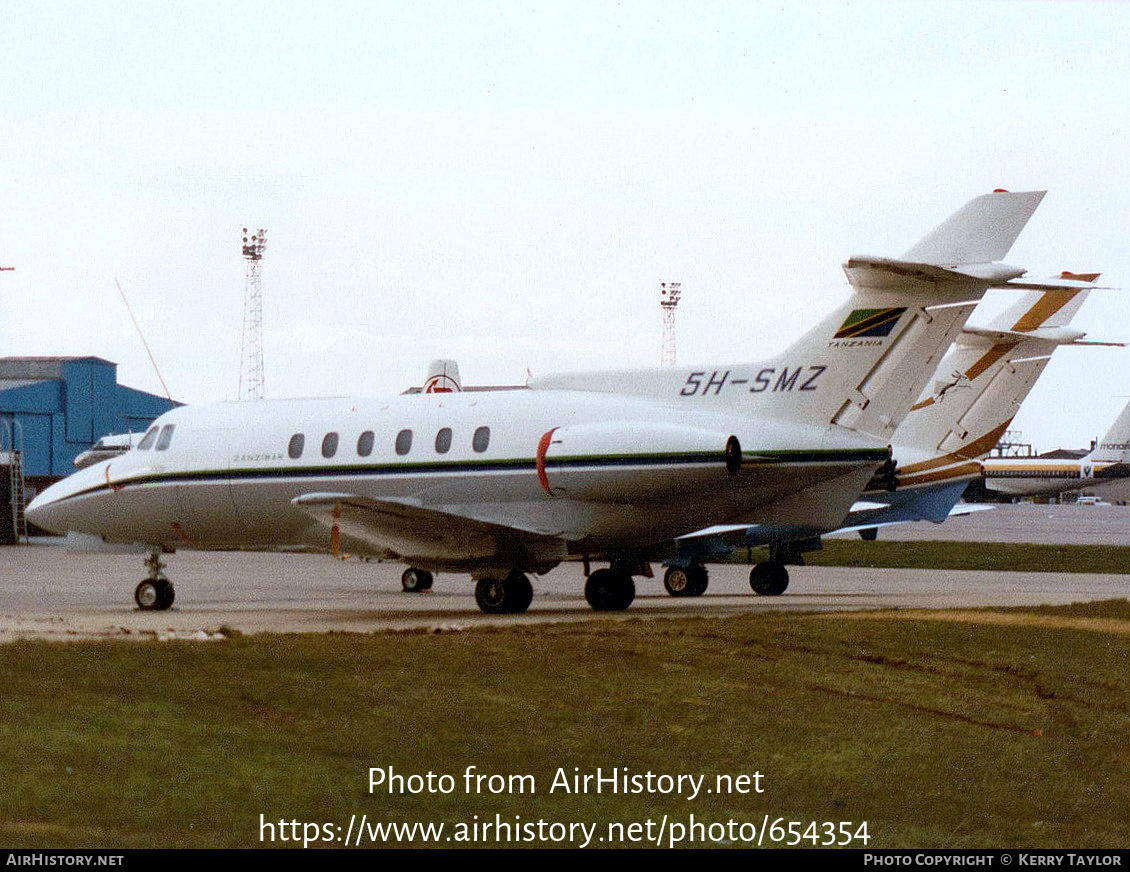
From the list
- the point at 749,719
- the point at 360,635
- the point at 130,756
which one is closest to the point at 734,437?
the point at 360,635

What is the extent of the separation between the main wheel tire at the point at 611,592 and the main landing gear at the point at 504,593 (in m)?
1.79

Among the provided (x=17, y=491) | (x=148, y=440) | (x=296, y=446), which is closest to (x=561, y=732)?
(x=296, y=446)

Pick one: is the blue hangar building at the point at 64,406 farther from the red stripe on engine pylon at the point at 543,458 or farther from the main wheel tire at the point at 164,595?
the red stripe on engine pylon at the point at 543,458

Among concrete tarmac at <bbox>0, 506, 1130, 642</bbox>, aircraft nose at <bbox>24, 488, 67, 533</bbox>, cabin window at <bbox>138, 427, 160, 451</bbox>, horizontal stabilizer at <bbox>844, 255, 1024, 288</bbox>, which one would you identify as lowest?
concrete tarmac at <bbox>0, 506, 1130, 642</bbox>

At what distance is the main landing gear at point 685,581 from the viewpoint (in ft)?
101

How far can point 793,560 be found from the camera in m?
32.6

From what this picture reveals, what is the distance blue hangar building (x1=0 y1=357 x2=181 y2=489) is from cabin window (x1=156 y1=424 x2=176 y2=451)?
55.4 metres

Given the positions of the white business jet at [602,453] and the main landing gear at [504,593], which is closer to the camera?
the white business jet at [602,453]

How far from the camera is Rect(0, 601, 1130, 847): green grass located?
928 cm

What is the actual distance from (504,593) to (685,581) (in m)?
7.07

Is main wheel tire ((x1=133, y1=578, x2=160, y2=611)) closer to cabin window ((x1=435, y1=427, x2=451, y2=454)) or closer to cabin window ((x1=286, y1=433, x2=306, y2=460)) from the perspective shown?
cabin window ((x1=286, y1=433, x2=306, y2=460))

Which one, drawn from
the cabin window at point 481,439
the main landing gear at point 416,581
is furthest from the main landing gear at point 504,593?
the main landing gear at point 416,581

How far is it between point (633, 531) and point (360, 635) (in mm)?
7039

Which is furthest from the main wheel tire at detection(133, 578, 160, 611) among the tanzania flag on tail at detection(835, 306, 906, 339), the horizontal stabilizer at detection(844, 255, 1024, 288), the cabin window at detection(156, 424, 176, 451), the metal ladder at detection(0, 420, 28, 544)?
the metal ladder at detection(0, 420, 28, 544)
